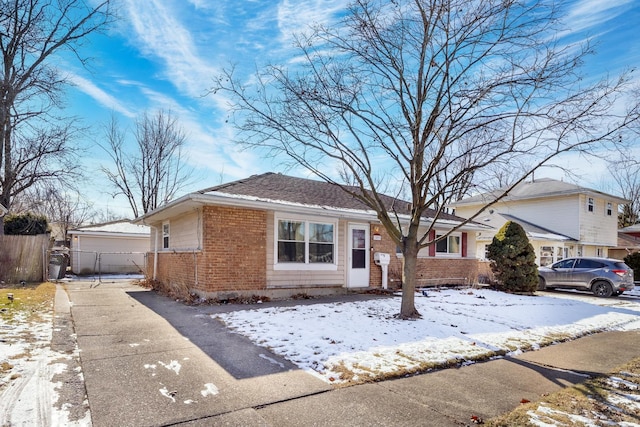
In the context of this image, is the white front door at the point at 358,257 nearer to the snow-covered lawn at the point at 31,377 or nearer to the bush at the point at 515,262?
the bush at the point at 515,262

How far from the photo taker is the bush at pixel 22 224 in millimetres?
19047

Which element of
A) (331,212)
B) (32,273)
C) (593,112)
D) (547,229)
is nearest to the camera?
(593,112)

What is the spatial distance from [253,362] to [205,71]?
6.10 m

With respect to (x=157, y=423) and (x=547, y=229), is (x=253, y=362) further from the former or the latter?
(x=547, y=229)

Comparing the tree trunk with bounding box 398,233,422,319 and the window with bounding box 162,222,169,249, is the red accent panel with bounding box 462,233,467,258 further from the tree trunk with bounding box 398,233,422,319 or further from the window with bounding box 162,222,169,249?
the window with bounding box 162,222,169,249

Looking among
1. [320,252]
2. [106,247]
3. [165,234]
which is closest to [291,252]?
[320,252]

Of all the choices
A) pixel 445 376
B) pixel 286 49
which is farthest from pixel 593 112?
pixel 286 49

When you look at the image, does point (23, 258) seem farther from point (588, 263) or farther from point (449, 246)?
point (588, 263)

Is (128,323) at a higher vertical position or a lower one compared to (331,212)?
lower

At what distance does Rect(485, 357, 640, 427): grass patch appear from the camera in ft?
11.6

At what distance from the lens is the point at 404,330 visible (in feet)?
22.7

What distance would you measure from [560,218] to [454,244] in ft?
40.9

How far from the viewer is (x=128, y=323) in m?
7.07

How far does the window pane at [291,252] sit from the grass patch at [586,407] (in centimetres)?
750
